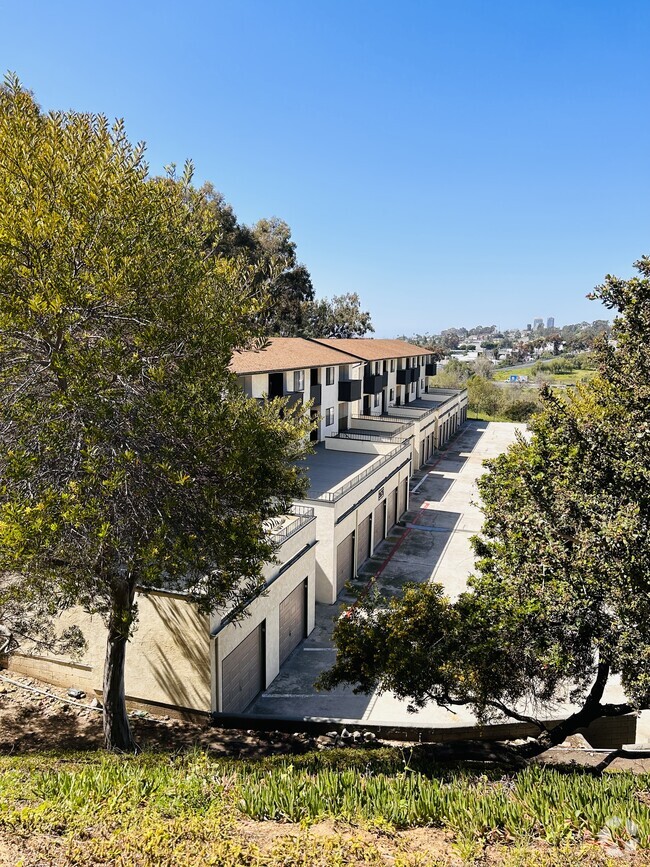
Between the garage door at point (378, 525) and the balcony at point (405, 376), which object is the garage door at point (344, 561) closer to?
the garage door at point (378, 525)

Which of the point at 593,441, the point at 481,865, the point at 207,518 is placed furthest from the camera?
the point at 207,518

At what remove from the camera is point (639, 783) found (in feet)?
27.7

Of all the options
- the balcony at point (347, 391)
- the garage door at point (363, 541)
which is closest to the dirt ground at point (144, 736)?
the garage door at point (363, 541)

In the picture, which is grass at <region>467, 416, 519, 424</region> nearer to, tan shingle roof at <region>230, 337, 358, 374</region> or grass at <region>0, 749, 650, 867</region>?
tan shingle roof at <region>230, 337, 358, 374</region>

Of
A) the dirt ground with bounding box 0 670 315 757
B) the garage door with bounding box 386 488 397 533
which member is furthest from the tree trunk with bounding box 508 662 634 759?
the garage door with bounding box 386 488 397 533

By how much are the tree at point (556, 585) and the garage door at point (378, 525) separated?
15937 mm

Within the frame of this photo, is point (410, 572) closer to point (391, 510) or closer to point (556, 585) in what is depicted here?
point (391, 510)

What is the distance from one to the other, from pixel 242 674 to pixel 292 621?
379cm

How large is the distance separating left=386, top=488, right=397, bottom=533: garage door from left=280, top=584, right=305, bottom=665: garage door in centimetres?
1176

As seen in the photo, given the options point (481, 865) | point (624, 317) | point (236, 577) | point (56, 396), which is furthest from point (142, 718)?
point (624, 317)

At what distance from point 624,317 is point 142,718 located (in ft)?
51.0

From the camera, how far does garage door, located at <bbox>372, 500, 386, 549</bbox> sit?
2848 cm

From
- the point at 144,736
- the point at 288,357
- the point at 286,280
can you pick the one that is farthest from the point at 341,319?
the point at 144,736

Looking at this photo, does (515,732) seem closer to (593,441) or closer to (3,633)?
(593,441)
